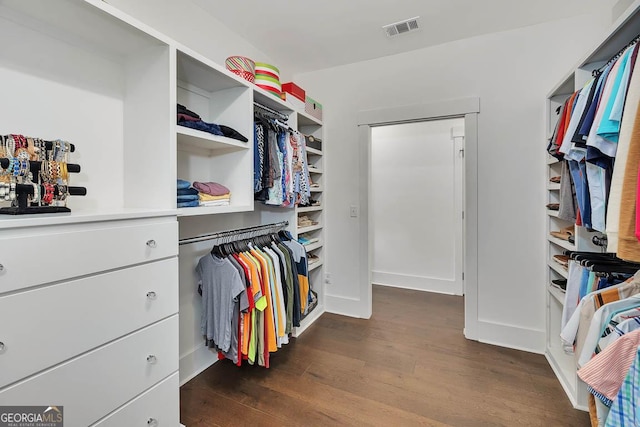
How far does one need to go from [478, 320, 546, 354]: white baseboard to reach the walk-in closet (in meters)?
0.01

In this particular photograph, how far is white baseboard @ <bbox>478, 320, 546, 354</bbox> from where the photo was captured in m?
2.20

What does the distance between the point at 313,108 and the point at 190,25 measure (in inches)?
48.2

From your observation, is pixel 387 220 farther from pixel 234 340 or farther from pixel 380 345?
pixel 234 340

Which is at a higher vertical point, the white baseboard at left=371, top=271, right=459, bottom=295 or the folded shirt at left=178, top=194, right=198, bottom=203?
the folded shirt at left=178, top=194, right=198, bottom=203

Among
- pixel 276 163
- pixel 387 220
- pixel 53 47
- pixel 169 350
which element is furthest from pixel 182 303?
pixel 387 220

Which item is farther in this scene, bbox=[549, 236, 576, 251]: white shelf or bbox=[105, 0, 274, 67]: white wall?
bbox=[549, 236, 576, 251]: white shelf

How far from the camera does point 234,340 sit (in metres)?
1.69

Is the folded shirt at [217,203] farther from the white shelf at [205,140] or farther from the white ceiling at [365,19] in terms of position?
the white ceiling at [365,19]

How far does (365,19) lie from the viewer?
210cm

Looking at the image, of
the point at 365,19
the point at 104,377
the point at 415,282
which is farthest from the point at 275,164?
the point at 415,282

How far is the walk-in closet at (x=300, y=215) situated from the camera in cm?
94

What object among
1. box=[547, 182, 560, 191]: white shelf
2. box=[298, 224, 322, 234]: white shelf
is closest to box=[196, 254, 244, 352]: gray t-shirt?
box=[298, 224, 322, 234]: white shelf

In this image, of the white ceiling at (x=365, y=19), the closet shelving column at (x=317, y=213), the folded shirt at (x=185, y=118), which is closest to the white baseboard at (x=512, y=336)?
the closet shelving column at (x=317, y=213)

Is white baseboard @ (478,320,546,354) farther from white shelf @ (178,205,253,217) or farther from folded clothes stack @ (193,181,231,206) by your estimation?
folded clothes stack @ (193,181,231,206)
